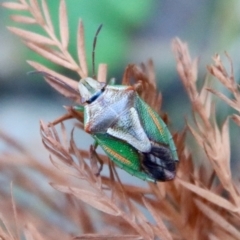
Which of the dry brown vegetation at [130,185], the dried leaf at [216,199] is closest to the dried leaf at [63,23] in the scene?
the dry brown vegetation at [130,185]

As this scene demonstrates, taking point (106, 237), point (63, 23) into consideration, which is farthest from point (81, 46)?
point (106, 237)

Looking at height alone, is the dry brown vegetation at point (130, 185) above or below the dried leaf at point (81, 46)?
below

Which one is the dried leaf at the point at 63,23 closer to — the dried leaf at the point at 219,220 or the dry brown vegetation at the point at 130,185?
the dry brown vegetation at the point at 130,185

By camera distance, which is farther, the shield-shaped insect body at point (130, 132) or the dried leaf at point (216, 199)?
Answer: the shield-shaped insect body at point (130, 132)

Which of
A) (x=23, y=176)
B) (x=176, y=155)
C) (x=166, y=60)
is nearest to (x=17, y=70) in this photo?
(x=166, y=60)

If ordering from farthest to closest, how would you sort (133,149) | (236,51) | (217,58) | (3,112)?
1. (3,112)
2. (236,51)
3. (133,149)
4. (217,58)

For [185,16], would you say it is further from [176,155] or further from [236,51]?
[176,155]
